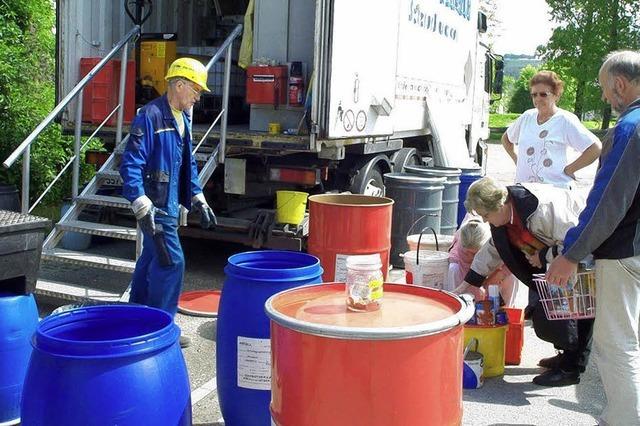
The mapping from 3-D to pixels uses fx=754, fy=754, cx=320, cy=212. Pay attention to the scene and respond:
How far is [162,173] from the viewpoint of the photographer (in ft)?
15.9

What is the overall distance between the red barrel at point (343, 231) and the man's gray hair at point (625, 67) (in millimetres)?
1989

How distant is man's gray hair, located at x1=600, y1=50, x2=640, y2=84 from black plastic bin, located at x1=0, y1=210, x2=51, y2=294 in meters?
2.94

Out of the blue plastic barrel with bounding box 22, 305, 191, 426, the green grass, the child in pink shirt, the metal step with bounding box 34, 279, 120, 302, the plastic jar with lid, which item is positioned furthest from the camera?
the green grass

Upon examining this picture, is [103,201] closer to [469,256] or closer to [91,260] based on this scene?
[91,260]

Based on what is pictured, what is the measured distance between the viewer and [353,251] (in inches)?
206

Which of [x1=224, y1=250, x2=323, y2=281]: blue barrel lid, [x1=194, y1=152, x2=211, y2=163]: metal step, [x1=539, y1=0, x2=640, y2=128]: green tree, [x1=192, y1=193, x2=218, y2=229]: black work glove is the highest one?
[x1=539, y1=0, x2=640, y2=128]: green tree

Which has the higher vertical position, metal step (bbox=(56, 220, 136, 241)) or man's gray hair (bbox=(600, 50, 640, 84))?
man's gray hair (bbox=(600, 50, 640, 84))

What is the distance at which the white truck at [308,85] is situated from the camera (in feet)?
21.3

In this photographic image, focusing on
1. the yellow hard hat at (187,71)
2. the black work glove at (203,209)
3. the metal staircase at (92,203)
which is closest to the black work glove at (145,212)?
the black work glove at (203,209)

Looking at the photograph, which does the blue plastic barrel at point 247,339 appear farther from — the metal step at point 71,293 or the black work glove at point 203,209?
the metal step at point 71,293

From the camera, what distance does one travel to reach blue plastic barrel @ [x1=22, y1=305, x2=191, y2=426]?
8.59 ft

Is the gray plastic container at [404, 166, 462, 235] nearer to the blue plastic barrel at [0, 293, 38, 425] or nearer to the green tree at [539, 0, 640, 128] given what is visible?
the blue plastic barrel at [0, 293, 38, 425]

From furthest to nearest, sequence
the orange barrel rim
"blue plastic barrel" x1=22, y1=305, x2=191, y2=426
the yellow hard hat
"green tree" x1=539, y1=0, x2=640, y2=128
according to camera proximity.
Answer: "green tree" x1=539, y1=0, x2=640, y2=128
the yellow hard hat
"blue plastic barrel" x1=22, y1=305, x2=191, y2=426
the orange barrel rim

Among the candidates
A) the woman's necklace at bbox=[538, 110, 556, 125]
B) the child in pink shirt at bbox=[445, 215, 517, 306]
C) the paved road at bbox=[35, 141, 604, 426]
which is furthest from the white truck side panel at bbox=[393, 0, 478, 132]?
the paved road at bbox=[35, 141, 604, 426]
